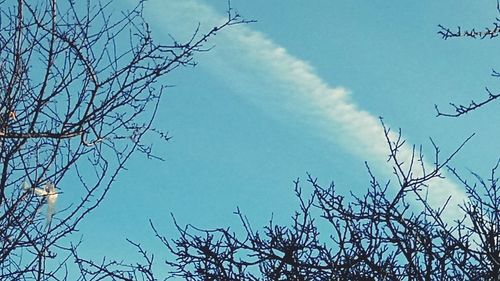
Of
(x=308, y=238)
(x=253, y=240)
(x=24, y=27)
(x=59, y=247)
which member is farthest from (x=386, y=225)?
(x=24, y=27)

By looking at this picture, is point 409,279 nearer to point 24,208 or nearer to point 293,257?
point 293,257

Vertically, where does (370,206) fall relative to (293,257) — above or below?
above

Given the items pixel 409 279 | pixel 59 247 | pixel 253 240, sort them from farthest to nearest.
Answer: pixel 59 247 < pixel 253 240 < pixel 409 279

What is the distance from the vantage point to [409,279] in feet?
13.9

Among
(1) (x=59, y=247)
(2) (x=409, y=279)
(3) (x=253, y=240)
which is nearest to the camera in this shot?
(2) (x=409, y=279)

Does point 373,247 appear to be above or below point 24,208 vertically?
below

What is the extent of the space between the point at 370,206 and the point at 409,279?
55 cm

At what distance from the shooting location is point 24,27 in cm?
486

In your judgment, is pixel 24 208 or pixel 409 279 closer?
pixel 409 279

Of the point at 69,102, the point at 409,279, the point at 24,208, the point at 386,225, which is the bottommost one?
the point at 409,279

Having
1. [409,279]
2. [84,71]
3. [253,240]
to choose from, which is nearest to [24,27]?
[84,71]

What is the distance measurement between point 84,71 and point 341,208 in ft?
5.89

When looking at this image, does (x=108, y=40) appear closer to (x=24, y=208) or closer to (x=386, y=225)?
(x=24, y=208)

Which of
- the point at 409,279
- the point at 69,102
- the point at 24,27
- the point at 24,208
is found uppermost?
the point at 24,27
